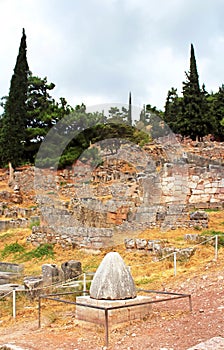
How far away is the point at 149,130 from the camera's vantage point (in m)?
30.5

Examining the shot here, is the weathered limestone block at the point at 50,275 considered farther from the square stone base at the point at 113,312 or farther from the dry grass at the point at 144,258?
the square stone base at the point at 113,312

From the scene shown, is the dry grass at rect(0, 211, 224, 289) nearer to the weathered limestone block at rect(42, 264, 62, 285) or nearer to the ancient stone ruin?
the weathered limestone block at rect(42, 264, 62, 285)

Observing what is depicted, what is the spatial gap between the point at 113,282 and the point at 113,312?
477 millimetres

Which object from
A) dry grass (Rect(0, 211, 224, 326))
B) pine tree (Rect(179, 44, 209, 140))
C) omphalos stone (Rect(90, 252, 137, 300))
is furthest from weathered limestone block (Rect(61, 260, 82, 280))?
pine tree (Rect(179, 44, 209, 140))

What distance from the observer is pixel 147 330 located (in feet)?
21.9

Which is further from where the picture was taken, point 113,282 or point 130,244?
point 130,244

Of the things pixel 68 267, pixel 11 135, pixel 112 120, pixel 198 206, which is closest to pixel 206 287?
pixel 68 267

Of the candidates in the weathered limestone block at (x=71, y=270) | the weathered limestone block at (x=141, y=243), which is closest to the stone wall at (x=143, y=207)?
the weathered limestone block at (x=141, y=243)

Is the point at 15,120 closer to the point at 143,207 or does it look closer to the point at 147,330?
the point at 143,207

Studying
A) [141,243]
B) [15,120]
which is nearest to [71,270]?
[141,243]

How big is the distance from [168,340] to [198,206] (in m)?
11.8

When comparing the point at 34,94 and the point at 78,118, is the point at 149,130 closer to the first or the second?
the point at 78,118

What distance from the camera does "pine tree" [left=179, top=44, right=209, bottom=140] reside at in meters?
36.9

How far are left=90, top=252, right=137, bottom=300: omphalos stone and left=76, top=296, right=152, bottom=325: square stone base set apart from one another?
102 mm
